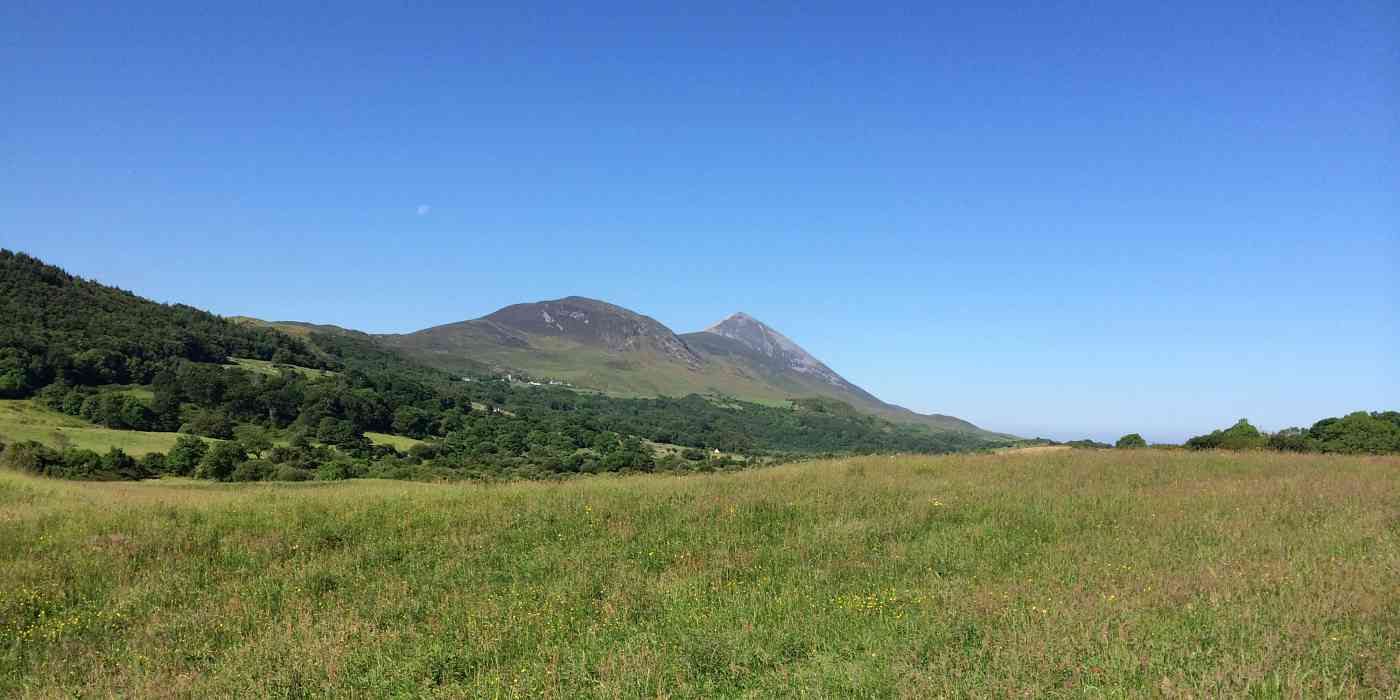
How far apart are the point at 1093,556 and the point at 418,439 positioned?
10148 centimetres

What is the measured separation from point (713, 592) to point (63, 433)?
241 ft

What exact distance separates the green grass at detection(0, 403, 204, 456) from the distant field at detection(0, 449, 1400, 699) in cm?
5408

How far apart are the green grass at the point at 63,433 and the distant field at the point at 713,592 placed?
5408cm

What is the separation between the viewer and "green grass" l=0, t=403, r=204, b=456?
181ft

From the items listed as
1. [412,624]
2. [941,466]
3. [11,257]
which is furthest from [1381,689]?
[11,257]

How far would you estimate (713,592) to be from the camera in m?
8.87

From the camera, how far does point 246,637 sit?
8.30 m

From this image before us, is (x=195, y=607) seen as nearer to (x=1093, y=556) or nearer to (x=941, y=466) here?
(x=1093, y=556)

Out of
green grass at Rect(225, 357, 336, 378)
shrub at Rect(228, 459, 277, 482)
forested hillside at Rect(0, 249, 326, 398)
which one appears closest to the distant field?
shrub at Rect(228, 459, 277, 482)

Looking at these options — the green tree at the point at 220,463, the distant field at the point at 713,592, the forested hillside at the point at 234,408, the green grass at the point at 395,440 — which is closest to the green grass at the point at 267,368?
the forested hillside at the point at 234,408

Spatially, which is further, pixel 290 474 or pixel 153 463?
pixel 290 474

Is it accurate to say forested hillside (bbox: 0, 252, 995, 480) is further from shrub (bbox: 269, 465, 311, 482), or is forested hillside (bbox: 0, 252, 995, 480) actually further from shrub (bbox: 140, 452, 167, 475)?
shrub (bbox: 269, 465, 311, 482)

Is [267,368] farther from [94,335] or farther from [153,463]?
[153,463]

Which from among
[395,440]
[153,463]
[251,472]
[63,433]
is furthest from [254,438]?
[251,472]
